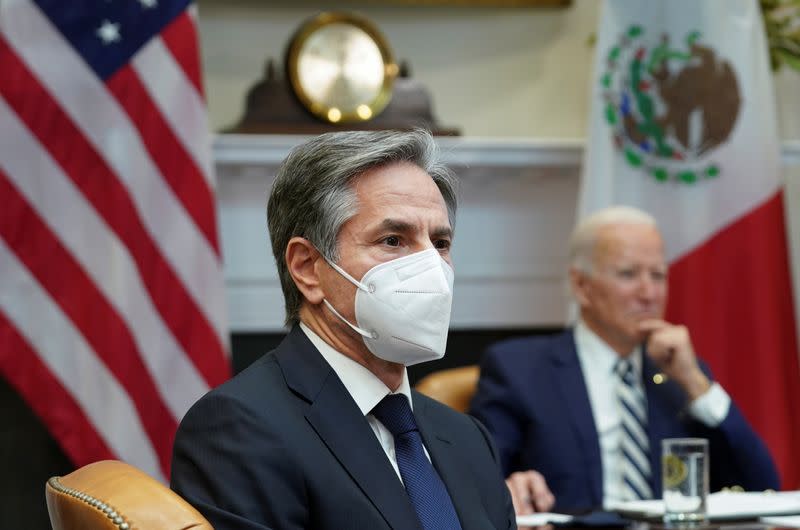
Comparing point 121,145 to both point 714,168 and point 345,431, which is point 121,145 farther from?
point 345,431

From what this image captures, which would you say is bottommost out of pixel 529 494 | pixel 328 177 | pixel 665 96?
pixel 529 494

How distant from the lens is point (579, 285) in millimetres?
4117

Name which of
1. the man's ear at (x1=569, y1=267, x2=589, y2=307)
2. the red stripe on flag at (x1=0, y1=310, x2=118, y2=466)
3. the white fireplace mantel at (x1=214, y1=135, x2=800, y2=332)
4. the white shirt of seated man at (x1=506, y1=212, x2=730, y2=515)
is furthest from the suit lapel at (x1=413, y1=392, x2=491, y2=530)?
the white fireplace mantel at (x1=214, y1=135, x2=800, y2=332)

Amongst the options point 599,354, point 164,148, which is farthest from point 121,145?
point 599,354

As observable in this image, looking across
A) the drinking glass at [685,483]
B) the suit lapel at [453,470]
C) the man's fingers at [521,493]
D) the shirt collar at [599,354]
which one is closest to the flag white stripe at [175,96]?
the shirt collar at [599,354]

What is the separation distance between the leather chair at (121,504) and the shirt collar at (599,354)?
2.37 meters

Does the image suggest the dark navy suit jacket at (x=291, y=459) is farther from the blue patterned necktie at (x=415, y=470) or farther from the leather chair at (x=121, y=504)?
the leather chair at (x=121, y=504)

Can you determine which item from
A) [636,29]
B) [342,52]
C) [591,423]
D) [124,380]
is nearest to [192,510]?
[591,423]

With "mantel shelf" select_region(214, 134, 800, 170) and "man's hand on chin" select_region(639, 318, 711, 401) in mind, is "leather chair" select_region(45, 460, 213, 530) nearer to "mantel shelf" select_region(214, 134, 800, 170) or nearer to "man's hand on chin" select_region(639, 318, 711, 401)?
"man's hand on chin" select_region(639, 318, 711, 401)

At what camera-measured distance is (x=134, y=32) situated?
415 cm

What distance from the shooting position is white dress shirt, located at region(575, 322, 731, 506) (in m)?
3.69

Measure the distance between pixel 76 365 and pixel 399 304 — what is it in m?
2.37

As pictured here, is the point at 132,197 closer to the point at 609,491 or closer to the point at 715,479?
the point at 609,491

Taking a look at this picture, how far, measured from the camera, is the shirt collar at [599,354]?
3.91 m
